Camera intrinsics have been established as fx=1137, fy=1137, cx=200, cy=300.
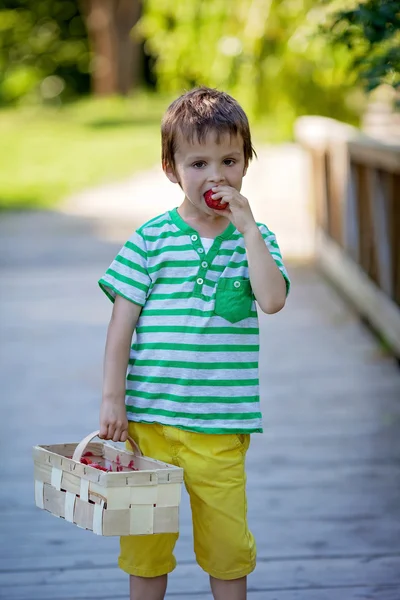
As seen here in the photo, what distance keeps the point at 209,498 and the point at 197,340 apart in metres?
0.35

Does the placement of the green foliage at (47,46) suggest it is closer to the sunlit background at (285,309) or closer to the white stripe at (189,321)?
the sunlit background at (285,309)

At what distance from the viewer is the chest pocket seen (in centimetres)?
251

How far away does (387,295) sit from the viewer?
19.8 feet

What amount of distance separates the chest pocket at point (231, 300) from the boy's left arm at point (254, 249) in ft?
0.17

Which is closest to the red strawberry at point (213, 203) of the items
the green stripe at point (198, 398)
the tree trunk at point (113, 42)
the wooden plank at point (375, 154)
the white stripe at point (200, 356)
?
the white stripe at point (200, 356)

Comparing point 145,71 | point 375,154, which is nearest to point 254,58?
point 375,154

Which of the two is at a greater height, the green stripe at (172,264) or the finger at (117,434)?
the green stripe at (172,264)

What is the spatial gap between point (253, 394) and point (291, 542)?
1.11 meters

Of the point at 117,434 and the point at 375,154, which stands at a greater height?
the point at 375,154

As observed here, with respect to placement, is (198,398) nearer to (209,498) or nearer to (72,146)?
(209,498)

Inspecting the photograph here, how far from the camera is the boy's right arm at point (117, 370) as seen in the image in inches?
99.5

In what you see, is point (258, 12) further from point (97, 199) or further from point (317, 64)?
point (97, 199)

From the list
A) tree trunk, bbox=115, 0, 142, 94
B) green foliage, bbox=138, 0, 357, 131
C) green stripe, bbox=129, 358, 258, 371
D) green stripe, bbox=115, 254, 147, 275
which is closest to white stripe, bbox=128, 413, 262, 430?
green stripe, bbox=129, 358, 258, 371

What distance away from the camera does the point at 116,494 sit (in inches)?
91.8
